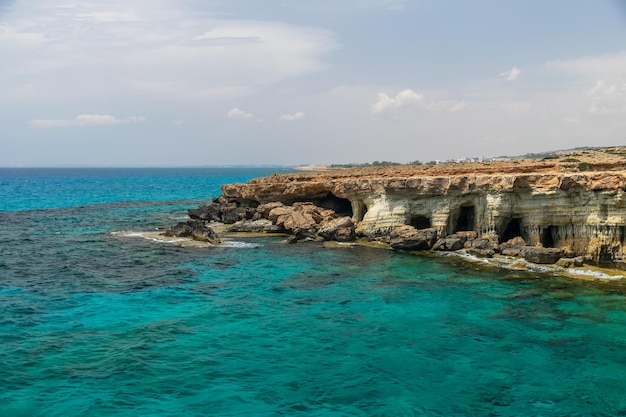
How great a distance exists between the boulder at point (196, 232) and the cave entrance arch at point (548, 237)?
22666 millimetres

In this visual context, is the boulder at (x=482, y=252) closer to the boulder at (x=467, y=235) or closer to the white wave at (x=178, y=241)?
the boulder at (x=467, y=235)

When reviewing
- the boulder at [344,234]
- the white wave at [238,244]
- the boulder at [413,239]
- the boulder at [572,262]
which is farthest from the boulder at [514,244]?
the white wave at [238,244]

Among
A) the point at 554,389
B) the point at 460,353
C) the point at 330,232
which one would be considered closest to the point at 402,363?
the point at 460,353

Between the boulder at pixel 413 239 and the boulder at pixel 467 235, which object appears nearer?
the boulder at pixel 413 239

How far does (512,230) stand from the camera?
35781 millimetres

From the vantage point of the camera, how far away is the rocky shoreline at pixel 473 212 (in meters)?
29.0

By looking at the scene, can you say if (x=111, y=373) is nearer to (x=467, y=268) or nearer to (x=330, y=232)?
(x=467, y=268)

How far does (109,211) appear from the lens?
66312 mm

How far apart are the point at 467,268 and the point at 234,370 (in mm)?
17359

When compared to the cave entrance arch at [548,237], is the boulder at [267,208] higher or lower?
higher

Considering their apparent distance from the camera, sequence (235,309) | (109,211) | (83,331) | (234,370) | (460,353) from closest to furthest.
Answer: (234,370), (460,353), (83,331), (235,309), (109,211)

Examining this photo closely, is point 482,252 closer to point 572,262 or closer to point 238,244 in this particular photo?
point 572,262

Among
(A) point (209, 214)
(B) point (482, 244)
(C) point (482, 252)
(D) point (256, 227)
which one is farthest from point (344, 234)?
(A) point (209, 214)

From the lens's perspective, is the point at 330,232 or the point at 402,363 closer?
the point at 402,363
